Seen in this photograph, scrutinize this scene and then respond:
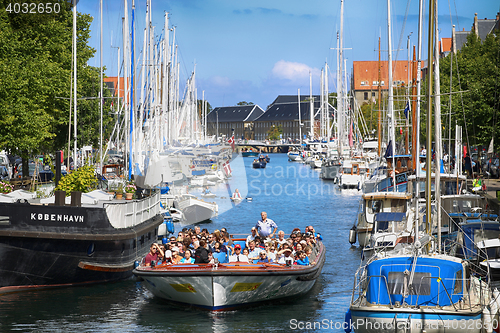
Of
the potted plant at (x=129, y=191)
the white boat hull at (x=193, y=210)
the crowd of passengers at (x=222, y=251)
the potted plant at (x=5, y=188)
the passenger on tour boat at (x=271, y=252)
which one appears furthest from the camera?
the white boat hull at (x=193, y=210)

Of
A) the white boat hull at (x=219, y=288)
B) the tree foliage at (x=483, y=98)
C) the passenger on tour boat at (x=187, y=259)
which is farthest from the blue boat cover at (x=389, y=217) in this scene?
the passenger on tour boat at (x=187, y=259)

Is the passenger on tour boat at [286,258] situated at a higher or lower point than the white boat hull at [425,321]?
higher

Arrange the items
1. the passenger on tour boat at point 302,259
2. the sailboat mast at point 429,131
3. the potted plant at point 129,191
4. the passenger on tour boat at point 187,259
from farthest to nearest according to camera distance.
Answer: the potted plant at point 129,191 → the passenger on tour boat at point 302,259 → the passenger on tour boat at point 187,259 → the sailboat mast at point 429,131

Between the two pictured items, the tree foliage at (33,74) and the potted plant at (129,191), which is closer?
the potted plant at (129,191)

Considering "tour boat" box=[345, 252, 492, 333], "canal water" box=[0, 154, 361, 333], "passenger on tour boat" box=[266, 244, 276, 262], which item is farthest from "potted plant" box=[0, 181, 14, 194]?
"tour boat" box=[345, 252, 492, 333]

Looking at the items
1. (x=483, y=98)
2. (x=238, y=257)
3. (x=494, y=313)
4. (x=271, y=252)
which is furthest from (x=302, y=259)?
(x=483, y=98)

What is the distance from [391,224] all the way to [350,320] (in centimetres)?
1264

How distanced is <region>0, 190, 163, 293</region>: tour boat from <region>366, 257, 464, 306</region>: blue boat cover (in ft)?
31.4

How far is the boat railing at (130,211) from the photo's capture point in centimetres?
2103

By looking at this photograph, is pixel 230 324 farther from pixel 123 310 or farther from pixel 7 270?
pixel 7 270

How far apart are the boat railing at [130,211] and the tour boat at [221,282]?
8.92 ft

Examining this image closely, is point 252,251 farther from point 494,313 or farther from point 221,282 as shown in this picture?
point 494,313

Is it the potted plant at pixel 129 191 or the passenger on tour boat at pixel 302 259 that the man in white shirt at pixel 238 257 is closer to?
the passenger on tour boat at pixel 302 259

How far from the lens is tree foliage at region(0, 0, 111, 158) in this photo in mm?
33344
